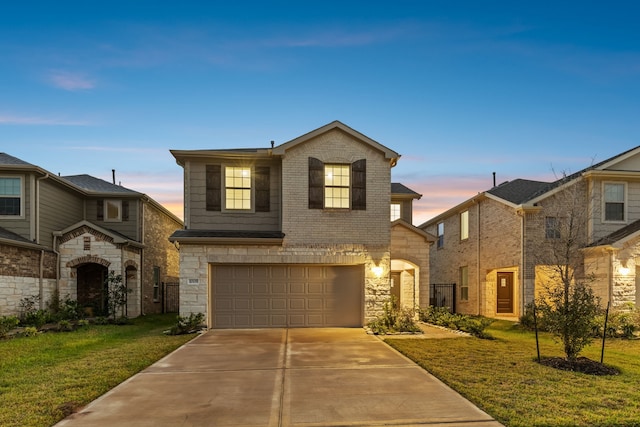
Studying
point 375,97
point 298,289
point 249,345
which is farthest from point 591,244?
point 249,345

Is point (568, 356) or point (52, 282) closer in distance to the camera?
point (568, 356)

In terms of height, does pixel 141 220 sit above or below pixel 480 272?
above

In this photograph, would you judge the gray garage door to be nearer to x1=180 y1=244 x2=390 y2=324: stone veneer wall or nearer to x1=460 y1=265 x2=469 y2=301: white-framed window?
x1=180 y1=244 x2=390 y2=324: stone veneer wall

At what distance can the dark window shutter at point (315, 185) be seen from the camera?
46.7ft

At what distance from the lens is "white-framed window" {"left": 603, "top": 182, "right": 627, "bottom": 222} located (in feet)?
53.8

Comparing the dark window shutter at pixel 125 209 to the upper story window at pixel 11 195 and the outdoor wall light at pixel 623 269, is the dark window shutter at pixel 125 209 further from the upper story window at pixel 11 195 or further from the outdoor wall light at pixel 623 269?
the outdoor wall light at pixel 623 269

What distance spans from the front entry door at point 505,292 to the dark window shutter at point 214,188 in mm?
15582

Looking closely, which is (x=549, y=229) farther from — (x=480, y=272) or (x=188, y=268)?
(x=188, y=268)

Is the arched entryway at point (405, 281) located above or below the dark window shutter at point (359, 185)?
below

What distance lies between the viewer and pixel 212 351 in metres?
10.1

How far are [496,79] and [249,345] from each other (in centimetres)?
1500

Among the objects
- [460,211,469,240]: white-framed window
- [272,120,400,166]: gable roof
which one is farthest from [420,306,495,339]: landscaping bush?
[460,211,469,240]: white-framed window

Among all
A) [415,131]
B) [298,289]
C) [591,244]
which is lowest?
[298,289]

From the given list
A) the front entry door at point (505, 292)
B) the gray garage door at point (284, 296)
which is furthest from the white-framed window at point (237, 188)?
the front entry door at point (505, 292)
